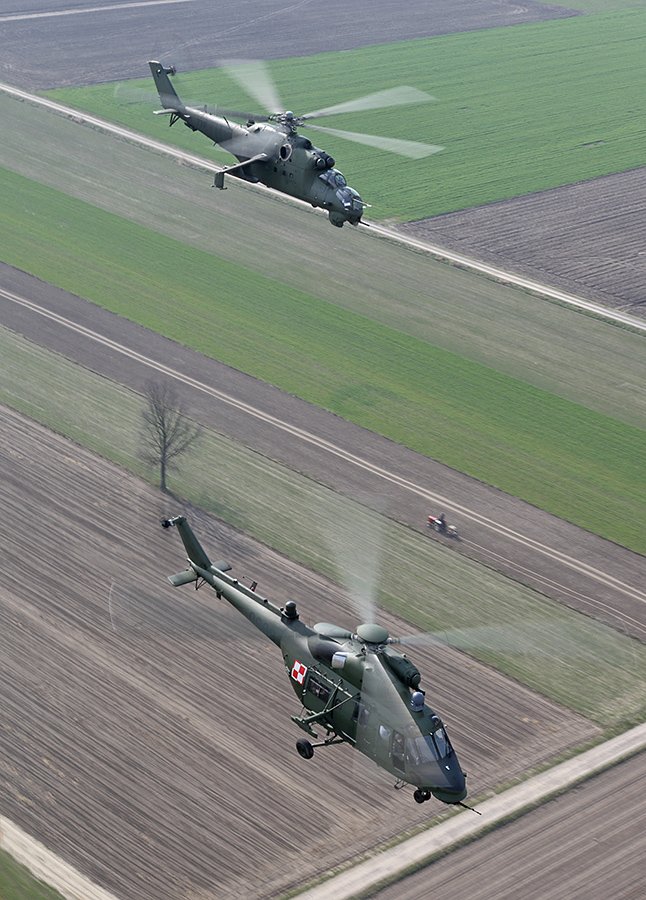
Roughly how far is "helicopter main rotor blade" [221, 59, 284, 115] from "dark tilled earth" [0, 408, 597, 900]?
68.8m

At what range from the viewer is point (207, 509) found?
7106 cm

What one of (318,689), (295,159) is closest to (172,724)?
(318,689)

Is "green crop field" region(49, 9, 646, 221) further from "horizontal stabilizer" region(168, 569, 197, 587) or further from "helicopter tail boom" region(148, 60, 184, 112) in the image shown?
"horizontal stabilizer" region(168, 569, 197, 587)

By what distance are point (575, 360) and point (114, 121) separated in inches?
2085

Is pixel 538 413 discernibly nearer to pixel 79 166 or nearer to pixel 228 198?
pixel 228 198

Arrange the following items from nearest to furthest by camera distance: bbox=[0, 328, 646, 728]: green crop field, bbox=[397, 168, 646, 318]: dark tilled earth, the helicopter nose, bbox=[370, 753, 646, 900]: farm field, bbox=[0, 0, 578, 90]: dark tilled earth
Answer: the helicopter nose → bbox=[370, 753, 646, 900]: farm field → bbox=[0, 328, 646, 728]: green crop field → bbox=[397, 168, 646, 318]: dark tilled earth → bbox=[0, 0, 578, 90]: dark tilled earth

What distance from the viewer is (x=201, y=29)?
492 ft

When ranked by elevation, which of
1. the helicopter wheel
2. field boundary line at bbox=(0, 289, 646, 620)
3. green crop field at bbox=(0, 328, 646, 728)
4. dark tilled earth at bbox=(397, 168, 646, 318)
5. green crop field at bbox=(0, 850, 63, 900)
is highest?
dark tilled earth at bbox=(397, 168, 646, 318)

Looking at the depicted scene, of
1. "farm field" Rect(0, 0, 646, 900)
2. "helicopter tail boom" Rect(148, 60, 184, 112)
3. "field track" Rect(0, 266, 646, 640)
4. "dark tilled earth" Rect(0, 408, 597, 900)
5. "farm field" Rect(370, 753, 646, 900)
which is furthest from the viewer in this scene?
"helicopter tail boom" Rect(148, 60, 184, 112)

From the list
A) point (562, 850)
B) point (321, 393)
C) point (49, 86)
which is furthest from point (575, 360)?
point (49, 86)

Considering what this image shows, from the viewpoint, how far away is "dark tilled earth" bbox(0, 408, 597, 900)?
2000 inches

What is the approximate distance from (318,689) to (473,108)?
9714 centimetres

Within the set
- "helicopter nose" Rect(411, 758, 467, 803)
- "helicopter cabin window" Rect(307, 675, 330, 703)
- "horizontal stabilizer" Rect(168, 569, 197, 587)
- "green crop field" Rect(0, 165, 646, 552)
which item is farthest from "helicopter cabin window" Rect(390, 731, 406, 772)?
"green crop field" Rect(0, 165, 646, 552)

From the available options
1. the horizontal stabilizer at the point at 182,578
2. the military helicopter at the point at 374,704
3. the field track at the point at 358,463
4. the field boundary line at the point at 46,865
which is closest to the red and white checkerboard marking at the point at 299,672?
the military helicopter at the point at 374,704
